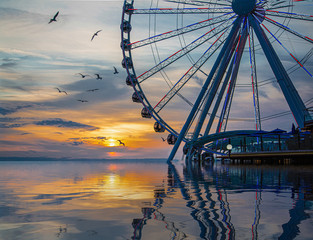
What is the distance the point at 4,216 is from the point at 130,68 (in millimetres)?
40240

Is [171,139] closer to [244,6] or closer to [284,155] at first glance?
[284,155]

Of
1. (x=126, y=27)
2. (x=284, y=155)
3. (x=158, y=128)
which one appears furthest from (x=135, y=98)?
(x=284, y=155)

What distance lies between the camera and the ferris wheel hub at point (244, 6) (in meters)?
40.6

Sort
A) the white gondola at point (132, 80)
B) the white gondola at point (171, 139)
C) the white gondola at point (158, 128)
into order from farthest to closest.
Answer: the white gondola at point (171, 139), the white gondola at point (158, 128), the white gondola at point (132, 80)

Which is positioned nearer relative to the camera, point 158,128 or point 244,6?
point 244,6

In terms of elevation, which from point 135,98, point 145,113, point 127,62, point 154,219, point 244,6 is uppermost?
point 244,6

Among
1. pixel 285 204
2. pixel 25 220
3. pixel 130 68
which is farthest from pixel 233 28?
pixel 25 220

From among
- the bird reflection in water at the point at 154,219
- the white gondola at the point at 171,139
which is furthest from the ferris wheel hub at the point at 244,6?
the bird reflection in water at the point at 154,219

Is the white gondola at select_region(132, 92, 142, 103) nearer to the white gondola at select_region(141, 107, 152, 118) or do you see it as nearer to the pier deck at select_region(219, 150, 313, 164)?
the white gondola at select_region(141, 107, 152, 118)

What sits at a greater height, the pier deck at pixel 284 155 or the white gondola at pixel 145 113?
the white gondola at pixel 145 113

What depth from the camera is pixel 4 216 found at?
755cm

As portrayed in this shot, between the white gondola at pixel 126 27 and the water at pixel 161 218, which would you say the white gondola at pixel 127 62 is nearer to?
the white gondola at pixel 126 27

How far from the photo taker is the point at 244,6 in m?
40.7

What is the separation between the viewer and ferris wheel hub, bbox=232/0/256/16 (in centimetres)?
4056
